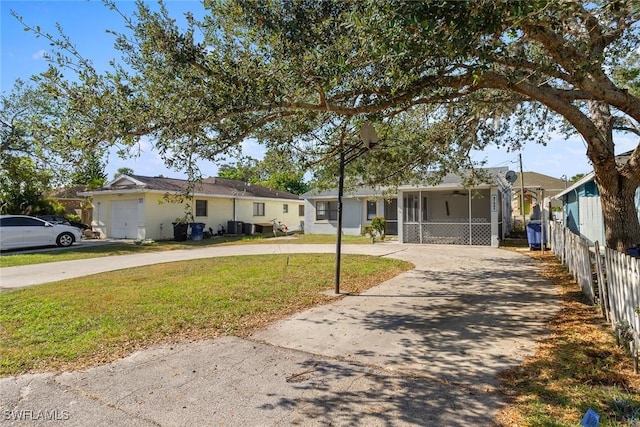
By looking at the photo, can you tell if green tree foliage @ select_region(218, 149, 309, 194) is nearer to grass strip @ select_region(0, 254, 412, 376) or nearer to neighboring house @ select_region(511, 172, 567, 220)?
grass strip @ select_region(0, 254, 412, 376)

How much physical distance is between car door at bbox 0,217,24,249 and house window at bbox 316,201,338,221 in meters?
15.7

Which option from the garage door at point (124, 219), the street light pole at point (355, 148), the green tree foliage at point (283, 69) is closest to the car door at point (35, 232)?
the garage door at point (124, 219)

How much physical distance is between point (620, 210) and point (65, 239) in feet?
65.5

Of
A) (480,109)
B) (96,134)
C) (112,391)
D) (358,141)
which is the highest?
(480,109)

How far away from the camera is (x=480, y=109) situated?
7.68 metres

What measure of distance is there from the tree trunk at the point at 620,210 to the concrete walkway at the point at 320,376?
164 centimetres

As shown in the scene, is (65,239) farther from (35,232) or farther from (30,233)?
(30,233)

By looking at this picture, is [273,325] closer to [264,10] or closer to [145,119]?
[145,119]

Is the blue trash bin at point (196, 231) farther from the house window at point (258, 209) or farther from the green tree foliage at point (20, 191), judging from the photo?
the green tree foliage at point (20, 191)

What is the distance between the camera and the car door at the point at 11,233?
1496 cm

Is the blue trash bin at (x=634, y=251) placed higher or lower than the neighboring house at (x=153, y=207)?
lower

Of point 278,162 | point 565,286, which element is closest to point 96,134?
point 278,162

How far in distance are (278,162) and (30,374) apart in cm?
577

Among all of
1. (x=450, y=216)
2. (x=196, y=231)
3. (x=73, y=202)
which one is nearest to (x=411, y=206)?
(x=450, y=216)
